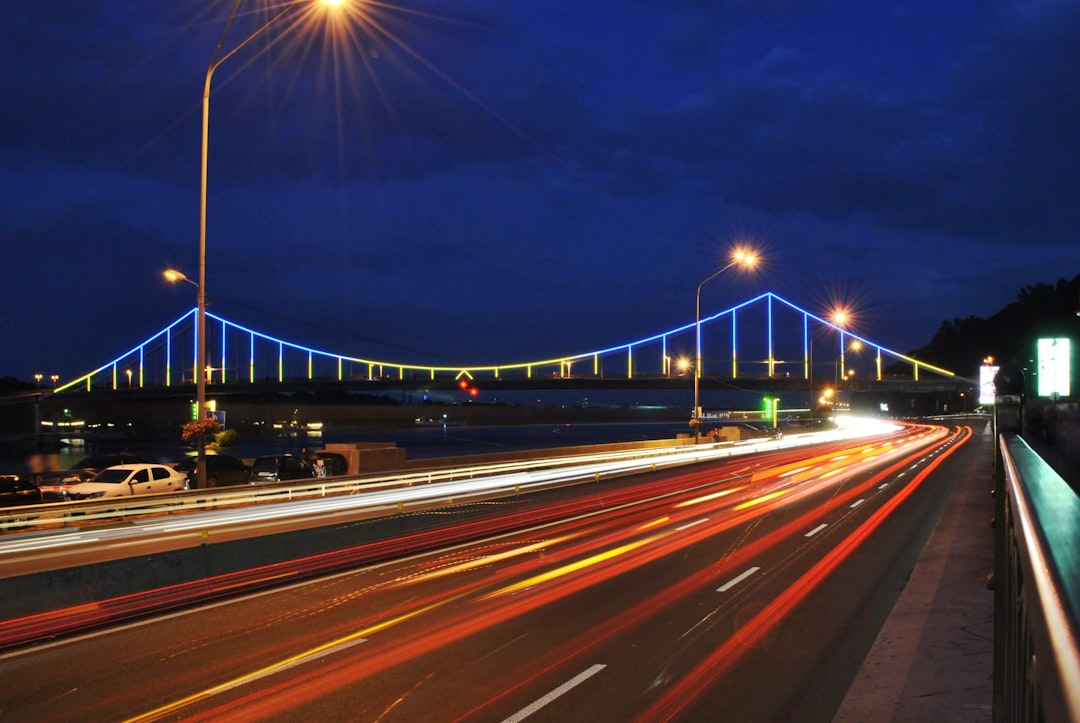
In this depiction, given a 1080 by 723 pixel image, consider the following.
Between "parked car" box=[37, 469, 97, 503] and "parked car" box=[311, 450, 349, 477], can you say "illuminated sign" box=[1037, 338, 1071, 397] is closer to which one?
"parked car" box=[311, 450, 349, 477]

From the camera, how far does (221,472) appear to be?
36562mm

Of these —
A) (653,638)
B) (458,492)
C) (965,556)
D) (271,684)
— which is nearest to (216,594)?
(271,684)

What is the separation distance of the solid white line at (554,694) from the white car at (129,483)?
22.6 metres

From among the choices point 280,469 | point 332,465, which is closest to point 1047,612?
point 332,465

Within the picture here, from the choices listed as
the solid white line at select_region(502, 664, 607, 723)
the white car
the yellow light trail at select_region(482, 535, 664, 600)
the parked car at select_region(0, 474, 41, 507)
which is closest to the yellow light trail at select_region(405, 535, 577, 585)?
the yellow light trail at select_region(482, 535, 664, 600)

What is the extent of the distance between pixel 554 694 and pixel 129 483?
81.7ft

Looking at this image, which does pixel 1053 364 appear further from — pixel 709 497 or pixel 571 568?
pixel 571 568

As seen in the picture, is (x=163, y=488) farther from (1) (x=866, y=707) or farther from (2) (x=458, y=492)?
(1) (x=866, y=707)

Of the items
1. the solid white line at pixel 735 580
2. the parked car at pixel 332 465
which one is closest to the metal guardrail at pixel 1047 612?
the solid white line at pixel 735 580

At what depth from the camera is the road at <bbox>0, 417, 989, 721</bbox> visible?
8.09 m

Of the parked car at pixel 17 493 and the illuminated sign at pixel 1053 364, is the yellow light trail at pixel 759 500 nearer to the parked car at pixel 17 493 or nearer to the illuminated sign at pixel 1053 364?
the illuminated sign at pixel 1053 364

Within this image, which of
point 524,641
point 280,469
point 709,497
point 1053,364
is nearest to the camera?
point 524,641

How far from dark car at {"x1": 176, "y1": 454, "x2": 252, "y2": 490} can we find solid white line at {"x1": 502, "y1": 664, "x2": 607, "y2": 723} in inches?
1161

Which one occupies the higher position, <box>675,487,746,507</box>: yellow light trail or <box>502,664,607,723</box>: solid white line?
<box>502,664,607,723</box>: solid white line
